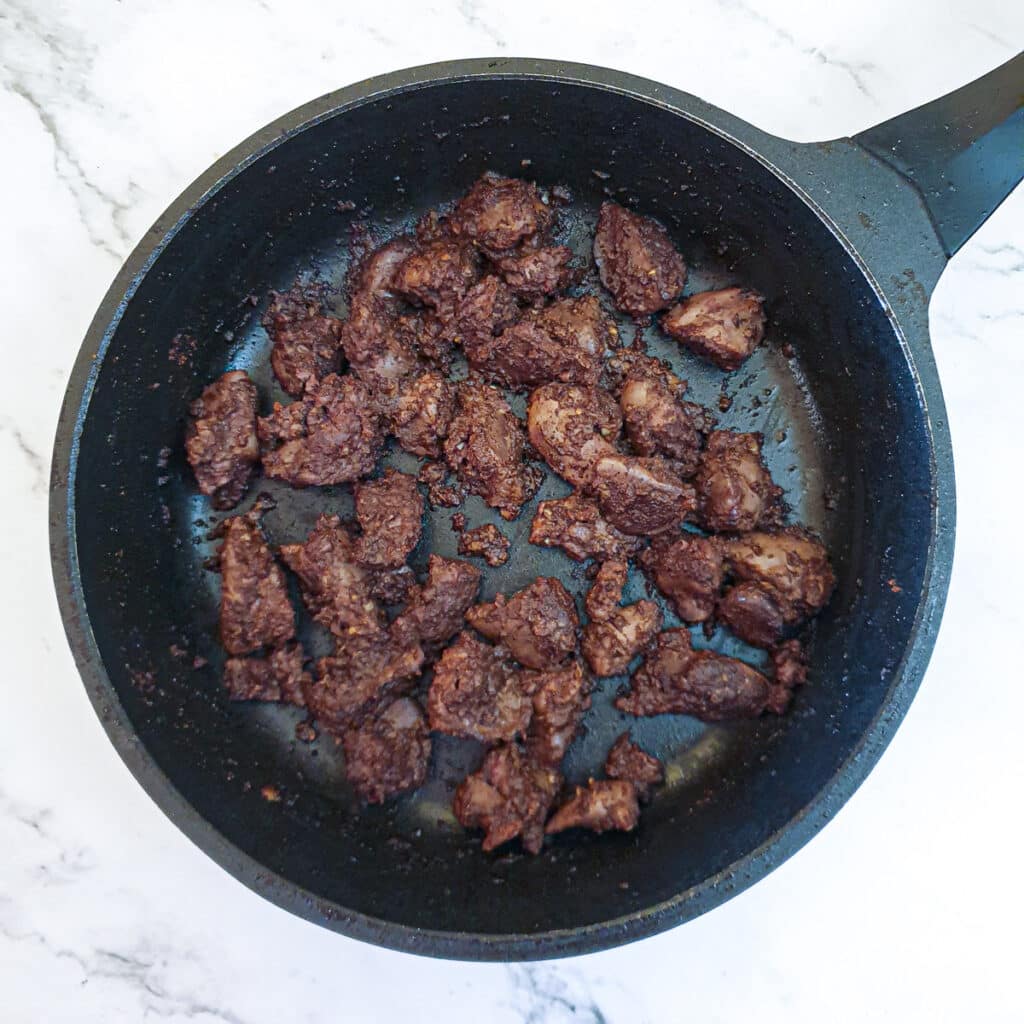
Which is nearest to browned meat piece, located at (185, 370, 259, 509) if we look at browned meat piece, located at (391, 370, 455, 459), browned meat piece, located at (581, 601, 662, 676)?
browned meat piece, located at (391, 370, 455, 459)

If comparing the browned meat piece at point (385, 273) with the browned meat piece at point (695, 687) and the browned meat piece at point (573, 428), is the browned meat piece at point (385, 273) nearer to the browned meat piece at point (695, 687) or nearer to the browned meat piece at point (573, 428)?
the browned meat piece at point (573, 428)

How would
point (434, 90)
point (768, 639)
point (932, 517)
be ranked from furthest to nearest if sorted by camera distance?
point (768, 639)
point (434, 90)
point (932, 517)

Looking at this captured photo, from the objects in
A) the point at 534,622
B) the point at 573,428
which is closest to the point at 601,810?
the point at 534,622

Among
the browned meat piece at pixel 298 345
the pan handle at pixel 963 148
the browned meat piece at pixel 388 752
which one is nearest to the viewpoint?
the pan handle at pixel 963 148

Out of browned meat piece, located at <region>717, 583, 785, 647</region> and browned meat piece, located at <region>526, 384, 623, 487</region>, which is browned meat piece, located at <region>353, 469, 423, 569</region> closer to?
browned meat piece, located at <region>526, 384, 623, 487</region>

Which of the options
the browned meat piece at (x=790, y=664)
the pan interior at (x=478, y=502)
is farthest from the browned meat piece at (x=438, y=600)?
the browned meat piece at (x=790, y=664)

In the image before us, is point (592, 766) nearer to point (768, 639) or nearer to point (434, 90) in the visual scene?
point (768, 639)

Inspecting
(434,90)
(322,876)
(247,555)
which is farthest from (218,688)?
(434,90)
